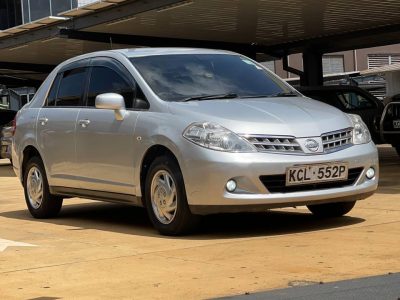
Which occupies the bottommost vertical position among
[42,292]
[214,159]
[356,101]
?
[356,101]

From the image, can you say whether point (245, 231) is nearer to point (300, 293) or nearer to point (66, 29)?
point (300, 293)

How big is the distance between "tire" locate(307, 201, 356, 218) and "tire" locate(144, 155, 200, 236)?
1.54 metres

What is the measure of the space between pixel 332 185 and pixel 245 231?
0.97m

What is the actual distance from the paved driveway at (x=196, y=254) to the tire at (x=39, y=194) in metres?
0.21

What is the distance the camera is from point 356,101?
54.1ft

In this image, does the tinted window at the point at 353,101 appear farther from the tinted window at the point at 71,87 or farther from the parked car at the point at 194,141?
the tinted window at the point at 71,87

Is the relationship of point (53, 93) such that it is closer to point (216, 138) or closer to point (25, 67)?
point (216, 138)

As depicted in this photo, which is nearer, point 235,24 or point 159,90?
point 159,90

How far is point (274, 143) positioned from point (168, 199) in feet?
3.68

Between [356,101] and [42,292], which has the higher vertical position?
[42,292]

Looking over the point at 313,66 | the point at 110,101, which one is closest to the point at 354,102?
the point at 313,66

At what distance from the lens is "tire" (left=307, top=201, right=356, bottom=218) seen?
7.77 meters

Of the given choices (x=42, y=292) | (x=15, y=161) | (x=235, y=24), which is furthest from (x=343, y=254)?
(x=235, y=24)

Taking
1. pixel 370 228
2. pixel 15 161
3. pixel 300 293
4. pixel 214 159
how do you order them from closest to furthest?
1. pixel 300 293
2. pixel 214 159
3. pixel 370 228
4. pixel 15 161
